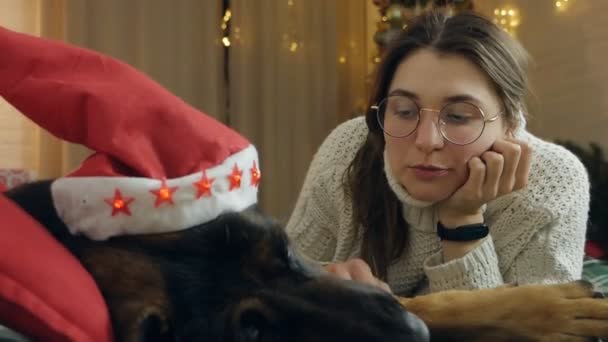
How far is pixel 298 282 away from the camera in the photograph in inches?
25.5

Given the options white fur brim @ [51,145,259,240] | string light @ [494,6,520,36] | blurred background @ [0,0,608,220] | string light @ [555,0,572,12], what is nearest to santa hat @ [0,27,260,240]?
white fur brim @ [51,145,259,240]

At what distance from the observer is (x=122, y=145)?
2.13ft

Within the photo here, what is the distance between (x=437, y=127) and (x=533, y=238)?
0.26m

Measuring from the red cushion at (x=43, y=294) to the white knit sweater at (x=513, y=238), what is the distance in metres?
0.69

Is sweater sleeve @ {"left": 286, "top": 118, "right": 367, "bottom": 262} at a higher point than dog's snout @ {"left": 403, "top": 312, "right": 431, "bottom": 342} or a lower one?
lower

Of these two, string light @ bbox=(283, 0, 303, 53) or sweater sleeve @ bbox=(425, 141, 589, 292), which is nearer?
sweater sleeve @ bbox=(425, 141, 589, 292)

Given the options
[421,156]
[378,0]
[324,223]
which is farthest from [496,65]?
[378,0]

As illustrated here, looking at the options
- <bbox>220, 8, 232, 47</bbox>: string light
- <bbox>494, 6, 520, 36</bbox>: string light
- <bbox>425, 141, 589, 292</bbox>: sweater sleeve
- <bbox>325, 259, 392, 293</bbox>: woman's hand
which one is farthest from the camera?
<bbox>220, 8, 232, 47</bbox>: string light

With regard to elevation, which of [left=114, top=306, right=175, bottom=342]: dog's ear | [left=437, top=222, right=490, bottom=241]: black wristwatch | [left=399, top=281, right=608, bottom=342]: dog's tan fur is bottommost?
[left=437, top=222, right=490, bottom=241]: black wristwatch

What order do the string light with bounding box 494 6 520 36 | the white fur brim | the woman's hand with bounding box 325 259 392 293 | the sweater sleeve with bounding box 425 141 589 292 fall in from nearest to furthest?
the white fur brim
the woman's hand with bounding box 325 259 392 293
the sweater sleeve with bounding box 425 141 589 292
the string light with bounding box 494 6 520 36

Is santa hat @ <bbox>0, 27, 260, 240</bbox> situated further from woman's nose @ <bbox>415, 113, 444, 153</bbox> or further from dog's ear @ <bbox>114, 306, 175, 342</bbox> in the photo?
woman's nose @ <bbox>415, 113, 444, 153</bbox>

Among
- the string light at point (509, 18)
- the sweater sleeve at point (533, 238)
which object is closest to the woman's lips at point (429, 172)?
the sweater sleeve at point (533, 238)

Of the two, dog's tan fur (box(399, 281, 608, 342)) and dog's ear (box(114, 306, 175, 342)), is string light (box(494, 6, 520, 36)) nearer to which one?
dog's tan fur (box(399, 281, 608, 342))

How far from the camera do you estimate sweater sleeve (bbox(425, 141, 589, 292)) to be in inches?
44.7
